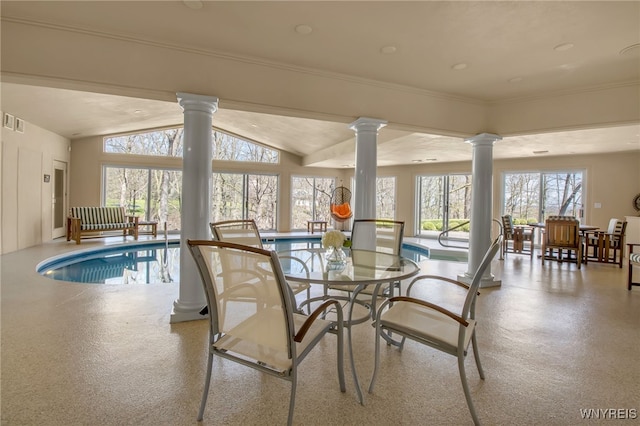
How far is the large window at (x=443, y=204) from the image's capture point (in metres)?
9.52

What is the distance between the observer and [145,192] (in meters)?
9.15

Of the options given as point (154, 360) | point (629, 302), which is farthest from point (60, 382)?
point (629, 302)

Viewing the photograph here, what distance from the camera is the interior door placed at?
295 inches

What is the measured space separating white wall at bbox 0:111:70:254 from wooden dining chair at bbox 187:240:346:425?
20.7 ft

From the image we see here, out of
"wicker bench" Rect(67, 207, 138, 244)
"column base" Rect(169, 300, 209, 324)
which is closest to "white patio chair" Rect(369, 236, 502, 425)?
"column base" Rect(169, 300, 209, 324)

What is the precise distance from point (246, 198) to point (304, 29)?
26.5ft

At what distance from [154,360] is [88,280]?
3.38 metres

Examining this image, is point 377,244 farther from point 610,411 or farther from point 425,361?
point 610,411

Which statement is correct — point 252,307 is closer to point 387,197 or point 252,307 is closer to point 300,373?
point 300,373

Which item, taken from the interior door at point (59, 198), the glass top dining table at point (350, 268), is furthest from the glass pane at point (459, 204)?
the interior door at point (59, 198)

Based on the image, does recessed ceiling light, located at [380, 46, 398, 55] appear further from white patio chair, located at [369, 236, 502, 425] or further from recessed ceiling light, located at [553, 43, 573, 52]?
white patio chair, located at [369, 236, 502, 425]

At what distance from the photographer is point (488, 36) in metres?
2.56

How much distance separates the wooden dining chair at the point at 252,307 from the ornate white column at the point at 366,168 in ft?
7.27

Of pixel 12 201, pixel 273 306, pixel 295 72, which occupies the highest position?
pixel 295 72
